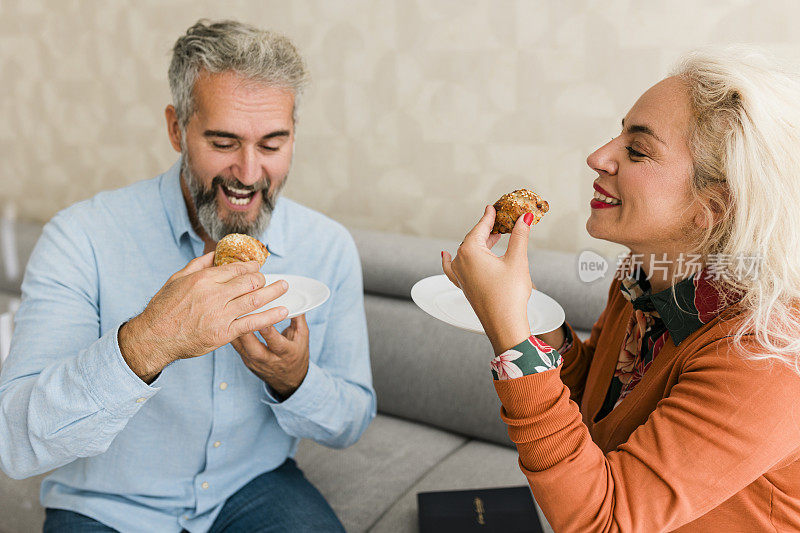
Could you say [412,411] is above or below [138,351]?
below

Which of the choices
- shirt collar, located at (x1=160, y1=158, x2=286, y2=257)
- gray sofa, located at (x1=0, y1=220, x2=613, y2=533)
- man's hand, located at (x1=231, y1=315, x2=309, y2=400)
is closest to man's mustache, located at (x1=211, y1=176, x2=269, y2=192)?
shirt collar, located at (x1=160, y1=158, x2=286, y2=257)

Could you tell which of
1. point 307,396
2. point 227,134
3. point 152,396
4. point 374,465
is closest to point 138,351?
point 152,396

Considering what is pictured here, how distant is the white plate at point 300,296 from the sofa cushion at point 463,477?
848 millimetres

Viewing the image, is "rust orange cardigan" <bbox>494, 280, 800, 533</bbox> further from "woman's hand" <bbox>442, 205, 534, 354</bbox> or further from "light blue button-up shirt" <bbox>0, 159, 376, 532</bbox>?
"light blue button-up shirt" <bbox>0, 159, 376, 532</bbox>

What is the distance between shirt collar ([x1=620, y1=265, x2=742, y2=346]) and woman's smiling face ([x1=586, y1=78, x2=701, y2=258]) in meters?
0.08

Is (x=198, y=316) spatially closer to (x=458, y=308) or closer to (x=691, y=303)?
(x=458, y=308)

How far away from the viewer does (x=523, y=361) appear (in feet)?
3.36

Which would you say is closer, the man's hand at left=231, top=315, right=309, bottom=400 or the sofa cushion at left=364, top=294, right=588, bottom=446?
the man's hand at left=231, top=315, right=309, bottom=400

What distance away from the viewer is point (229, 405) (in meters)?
1.58

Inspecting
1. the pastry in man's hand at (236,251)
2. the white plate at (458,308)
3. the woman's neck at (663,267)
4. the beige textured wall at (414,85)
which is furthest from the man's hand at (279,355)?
the beige textured wall at (414,85)

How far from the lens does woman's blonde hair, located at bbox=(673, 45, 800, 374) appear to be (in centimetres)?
106

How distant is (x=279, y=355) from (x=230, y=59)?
28.3 inches

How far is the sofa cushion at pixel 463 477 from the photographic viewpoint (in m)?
1.84

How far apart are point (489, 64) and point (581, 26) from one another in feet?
1.16
